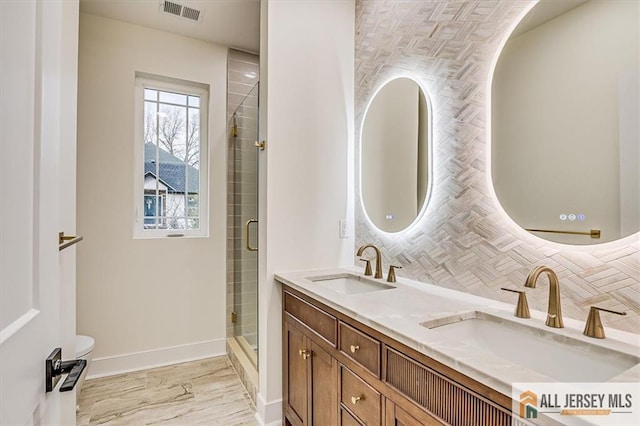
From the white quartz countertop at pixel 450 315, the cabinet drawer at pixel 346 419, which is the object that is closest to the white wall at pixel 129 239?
the white quartz countertop at pixel 450 315

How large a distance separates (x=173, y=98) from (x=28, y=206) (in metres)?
2.58

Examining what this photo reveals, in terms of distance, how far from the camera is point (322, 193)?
2.11m

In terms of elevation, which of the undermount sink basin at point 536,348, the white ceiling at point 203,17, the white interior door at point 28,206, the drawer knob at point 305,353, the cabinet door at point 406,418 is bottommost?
the drawer knob at point 305,353

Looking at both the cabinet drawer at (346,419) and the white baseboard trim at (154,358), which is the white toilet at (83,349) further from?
the cabinet drawer at (346,419)

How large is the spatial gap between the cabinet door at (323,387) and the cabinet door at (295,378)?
0.07m

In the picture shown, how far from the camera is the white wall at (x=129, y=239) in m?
2.50

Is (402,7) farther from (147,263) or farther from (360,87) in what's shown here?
(147,263)

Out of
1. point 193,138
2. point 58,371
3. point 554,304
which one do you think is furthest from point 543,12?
point 193,138

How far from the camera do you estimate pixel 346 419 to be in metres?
→ 1.29

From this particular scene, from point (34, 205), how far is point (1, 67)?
0.26 m

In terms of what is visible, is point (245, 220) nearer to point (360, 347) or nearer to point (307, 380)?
point (307, 380)

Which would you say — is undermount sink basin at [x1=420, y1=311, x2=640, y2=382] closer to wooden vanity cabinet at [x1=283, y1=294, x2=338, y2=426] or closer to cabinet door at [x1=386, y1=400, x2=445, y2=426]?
cabinet door at [x1=386, y1=400, x2=445, y2=426]

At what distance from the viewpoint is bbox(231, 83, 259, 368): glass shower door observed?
2.56 m

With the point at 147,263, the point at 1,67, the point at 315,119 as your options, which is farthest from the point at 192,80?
the point at 1,67
